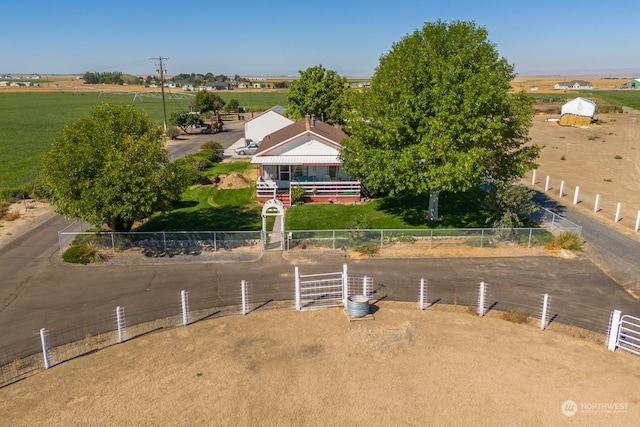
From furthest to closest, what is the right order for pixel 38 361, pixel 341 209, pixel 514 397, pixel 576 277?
pixel 341 209, pixel 576 277, pixel 38 361, pixel 514 397

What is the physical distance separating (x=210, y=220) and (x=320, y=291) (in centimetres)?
1247

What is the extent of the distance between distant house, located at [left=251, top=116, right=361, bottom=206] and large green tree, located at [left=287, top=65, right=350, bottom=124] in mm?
22505

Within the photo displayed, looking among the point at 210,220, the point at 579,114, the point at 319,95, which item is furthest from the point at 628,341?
the point at 579,114

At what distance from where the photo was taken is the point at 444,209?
32750 millimetres

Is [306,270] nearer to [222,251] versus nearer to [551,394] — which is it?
[222,251]

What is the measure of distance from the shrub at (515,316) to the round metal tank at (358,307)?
5414 millimetres

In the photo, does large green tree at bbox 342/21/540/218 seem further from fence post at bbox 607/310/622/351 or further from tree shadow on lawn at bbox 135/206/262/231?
fence post at bbox 607/310/622/351

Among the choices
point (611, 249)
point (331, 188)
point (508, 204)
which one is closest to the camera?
point (611, 249)

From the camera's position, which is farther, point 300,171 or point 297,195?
point 300,171

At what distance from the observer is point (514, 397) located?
47.2 feet

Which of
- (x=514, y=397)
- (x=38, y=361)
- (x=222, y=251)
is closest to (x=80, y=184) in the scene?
(x=222, y=251)

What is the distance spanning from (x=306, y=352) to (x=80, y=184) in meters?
14.9

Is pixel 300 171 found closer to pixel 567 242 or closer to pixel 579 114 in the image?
pixel 567 242

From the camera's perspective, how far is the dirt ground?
45.0 ft
